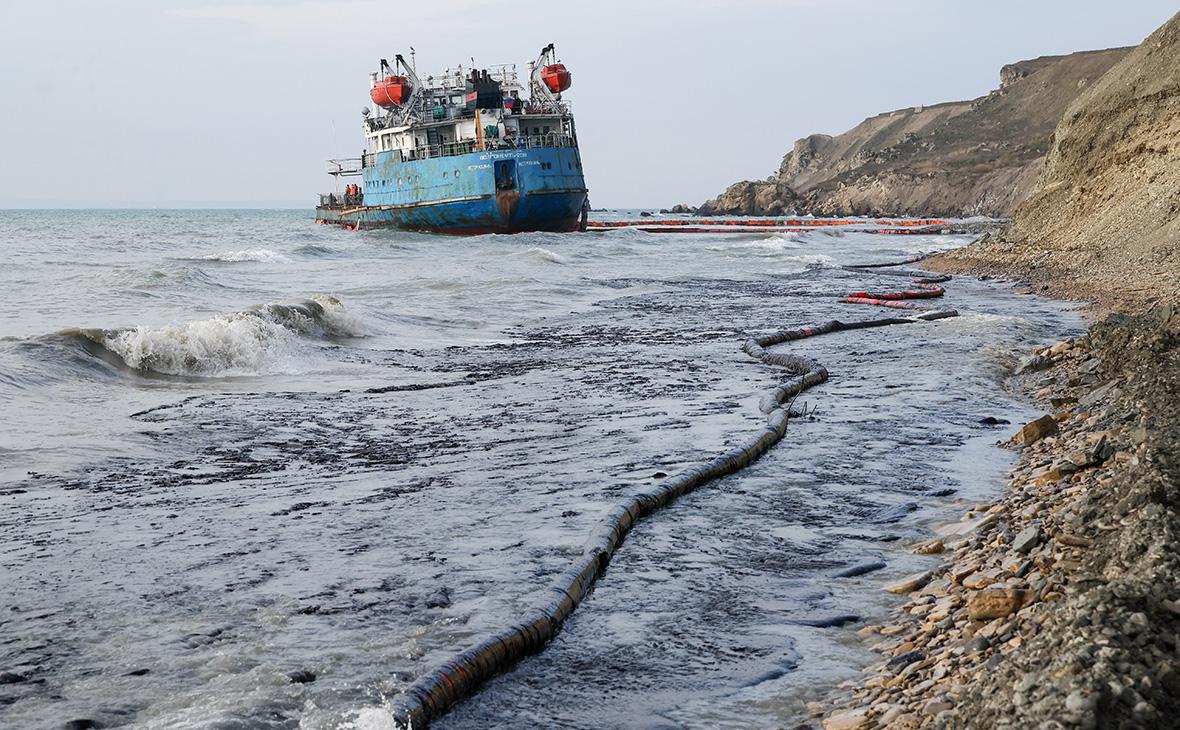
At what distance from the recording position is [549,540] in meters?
6.95

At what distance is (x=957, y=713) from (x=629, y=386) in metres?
9.96

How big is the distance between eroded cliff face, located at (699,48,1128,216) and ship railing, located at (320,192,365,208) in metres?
55.0

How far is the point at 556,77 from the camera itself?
59.2 m

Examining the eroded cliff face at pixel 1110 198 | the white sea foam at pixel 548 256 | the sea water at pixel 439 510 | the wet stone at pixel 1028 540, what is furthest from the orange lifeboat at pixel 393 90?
the wet stone at pixel 1028 540

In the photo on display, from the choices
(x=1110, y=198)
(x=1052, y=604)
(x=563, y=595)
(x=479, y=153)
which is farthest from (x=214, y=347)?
(x=479, y=153)

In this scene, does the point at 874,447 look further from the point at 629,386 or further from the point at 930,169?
the point at 930,169

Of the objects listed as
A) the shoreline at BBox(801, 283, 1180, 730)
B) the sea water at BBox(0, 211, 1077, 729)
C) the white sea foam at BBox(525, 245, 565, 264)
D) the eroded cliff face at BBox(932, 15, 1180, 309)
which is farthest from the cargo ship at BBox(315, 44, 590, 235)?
the shoreline at BBox(801, 283, 1180, 730)

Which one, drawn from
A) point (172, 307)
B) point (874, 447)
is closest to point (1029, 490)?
point (874, 447)

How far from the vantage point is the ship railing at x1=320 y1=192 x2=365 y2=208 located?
76.5 m

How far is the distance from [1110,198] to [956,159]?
9710cm

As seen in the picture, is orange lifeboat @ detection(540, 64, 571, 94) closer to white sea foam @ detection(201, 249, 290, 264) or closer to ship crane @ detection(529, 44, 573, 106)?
ship crane @ detection(529, 44, 573, 106)

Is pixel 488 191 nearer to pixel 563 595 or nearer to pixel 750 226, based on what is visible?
pixel 750 226

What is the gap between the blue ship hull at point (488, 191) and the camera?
55.5 metres

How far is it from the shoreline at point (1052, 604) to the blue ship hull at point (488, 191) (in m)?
48.3
